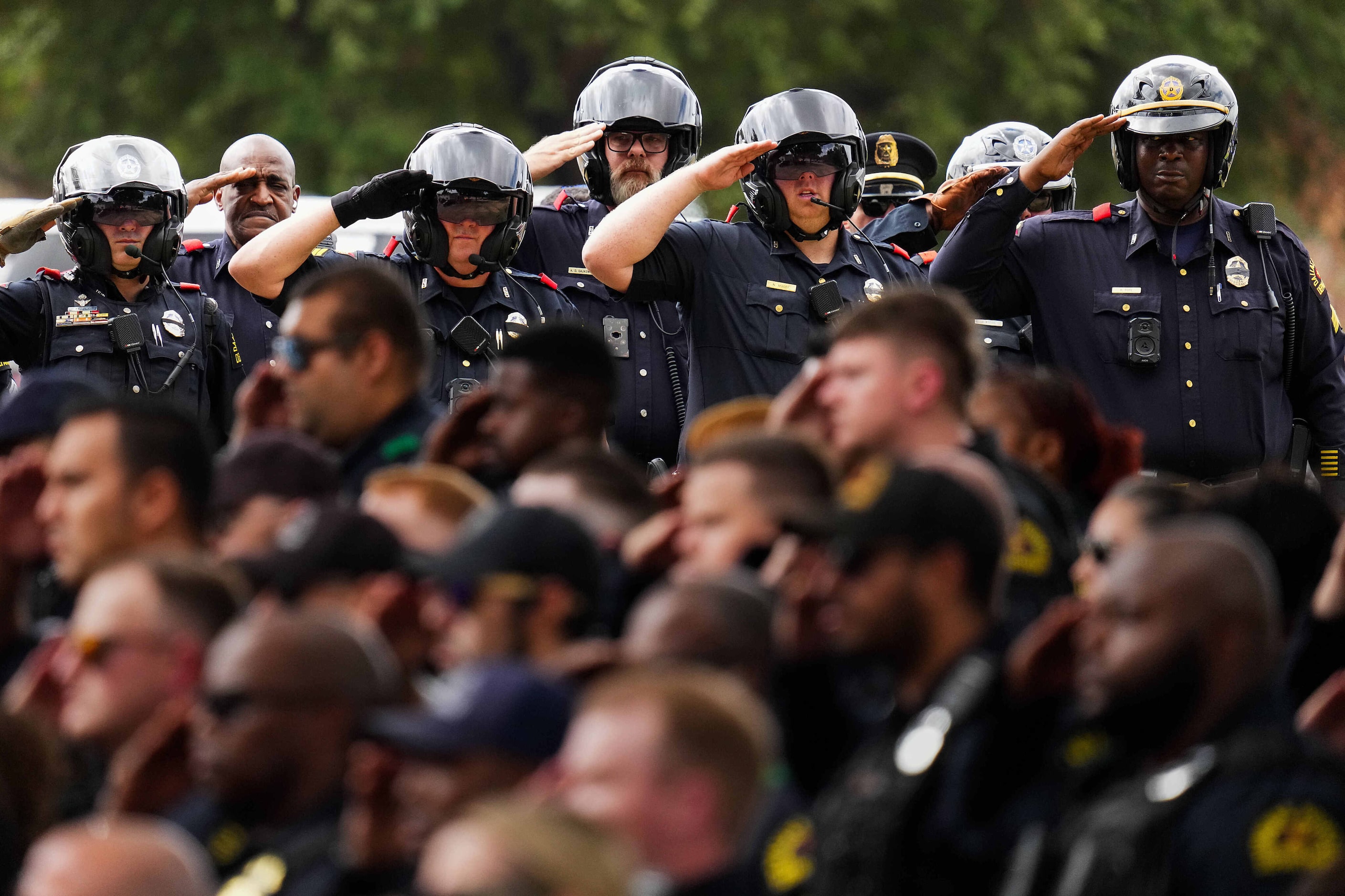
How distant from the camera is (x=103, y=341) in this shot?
823cm

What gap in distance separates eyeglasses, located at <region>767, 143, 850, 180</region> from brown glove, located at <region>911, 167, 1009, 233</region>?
129 cm

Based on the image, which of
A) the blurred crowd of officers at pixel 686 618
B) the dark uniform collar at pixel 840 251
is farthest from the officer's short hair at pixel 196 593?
the dark uniform collar at pixel 840 251

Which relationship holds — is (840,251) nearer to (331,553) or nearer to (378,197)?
(378,197)

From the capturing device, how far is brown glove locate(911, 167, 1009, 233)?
29.6 ft

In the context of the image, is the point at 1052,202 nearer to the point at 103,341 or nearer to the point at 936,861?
the point at 103,341

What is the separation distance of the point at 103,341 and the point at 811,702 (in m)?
4.78

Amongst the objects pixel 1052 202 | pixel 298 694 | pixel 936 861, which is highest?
pixel 298 694

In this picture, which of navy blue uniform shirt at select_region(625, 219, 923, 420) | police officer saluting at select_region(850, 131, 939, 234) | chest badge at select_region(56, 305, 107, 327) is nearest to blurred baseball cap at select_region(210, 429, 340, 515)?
navy blue uniform shirt at select_region(625, 219, 923, 420)

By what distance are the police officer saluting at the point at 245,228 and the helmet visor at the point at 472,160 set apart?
1029 mm

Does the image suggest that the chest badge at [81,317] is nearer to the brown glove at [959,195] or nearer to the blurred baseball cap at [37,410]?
→ the blurred baseball cap at [37,410]

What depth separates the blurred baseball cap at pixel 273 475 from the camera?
194 inches

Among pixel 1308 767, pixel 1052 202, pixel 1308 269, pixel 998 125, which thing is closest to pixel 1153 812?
pixel 1308 767

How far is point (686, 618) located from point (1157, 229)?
467 cm

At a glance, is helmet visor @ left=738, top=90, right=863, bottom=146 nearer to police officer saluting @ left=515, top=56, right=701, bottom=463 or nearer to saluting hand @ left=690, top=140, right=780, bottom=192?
saluting hand @ left=690, top=140, right=780, bottom=192
